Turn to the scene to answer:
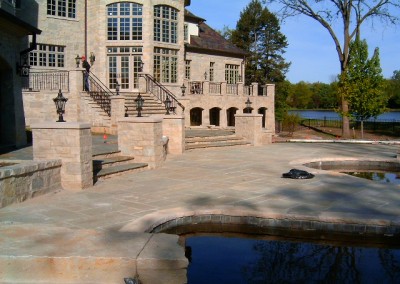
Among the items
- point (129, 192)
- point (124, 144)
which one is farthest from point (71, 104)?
point (129, 192)

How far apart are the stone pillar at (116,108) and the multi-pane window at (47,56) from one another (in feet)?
28.2

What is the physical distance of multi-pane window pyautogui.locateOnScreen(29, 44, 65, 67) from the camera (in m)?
25.8

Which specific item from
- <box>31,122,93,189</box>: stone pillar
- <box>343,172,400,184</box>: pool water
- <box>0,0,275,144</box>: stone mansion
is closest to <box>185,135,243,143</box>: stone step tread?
<box>0,0,275,144</box>: stone mansion

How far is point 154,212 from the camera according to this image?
24.7 feet

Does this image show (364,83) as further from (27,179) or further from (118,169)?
(27,179)

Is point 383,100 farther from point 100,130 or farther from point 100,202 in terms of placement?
point 100,202

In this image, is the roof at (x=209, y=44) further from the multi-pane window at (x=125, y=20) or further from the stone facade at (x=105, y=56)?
the multi-pane window at (x=125, y=20)

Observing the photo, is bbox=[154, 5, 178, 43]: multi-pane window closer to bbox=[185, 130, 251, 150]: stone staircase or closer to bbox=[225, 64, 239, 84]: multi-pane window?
bbox=[225, 64, 239, 84]: multi-pane window

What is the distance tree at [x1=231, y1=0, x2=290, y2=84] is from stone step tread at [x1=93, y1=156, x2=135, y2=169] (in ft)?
130

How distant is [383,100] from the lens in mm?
27281

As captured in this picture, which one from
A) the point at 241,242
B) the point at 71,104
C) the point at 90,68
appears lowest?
the point at 241,242

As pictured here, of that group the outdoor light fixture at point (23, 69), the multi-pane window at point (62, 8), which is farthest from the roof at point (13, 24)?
the multi-pane window at point (62, 8)

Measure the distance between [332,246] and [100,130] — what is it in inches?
626

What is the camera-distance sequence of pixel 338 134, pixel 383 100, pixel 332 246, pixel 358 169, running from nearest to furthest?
1. pixel 332 246
2. pixel 358 169
3. pixel 383 100
4. pixel 338 134
